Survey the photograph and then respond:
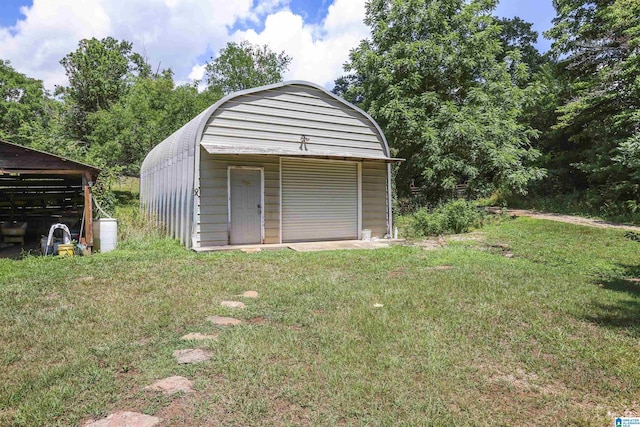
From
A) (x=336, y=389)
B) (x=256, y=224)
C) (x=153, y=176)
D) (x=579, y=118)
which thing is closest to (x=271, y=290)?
(x=336, y=389)

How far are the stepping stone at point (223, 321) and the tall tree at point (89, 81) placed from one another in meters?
22.9

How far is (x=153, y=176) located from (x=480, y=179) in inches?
488

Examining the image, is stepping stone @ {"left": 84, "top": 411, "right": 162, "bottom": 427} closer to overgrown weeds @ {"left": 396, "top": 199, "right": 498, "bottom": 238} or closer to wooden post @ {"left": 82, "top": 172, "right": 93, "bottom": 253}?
wooden post @ {"left": 82, "top": 172, "right": 93, "bottom": 253}

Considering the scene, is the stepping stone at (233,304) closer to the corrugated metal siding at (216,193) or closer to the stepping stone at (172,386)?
the stepping stone at (172,386)

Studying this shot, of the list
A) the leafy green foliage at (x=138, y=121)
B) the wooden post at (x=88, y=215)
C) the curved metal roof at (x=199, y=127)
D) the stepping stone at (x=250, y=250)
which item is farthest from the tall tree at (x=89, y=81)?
the stepping stone at (x=250, y=250)

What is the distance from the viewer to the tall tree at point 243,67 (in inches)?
1224

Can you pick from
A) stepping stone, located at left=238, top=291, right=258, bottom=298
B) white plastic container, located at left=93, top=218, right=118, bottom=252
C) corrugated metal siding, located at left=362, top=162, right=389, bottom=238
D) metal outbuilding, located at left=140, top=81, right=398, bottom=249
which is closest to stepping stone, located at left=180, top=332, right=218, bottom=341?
stepping stone, located at left=238, top=291, right=258, bottom=298

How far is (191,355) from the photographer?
10.0 ft

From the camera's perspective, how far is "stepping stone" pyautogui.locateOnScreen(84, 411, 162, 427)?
2.14 m

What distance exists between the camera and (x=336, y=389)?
254 centimetres

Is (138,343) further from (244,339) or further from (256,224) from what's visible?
(256,224)

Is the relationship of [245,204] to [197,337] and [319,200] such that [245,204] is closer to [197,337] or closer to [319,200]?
[319,200]

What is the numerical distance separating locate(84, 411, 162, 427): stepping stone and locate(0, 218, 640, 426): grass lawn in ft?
0.22

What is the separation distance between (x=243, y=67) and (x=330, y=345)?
31.3 m
